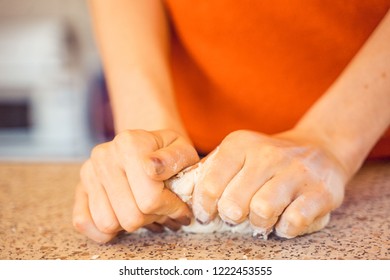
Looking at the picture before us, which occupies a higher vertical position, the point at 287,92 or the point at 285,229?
the point at 287,92

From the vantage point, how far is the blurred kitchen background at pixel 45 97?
2.24 meters

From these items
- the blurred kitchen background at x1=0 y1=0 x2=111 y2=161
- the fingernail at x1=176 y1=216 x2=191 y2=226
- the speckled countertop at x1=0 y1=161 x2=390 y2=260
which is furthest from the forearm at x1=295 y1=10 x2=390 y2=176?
the blurred kitchen background at x1=0 y1=0 x2=111 y2=161

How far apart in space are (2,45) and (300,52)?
191 cm

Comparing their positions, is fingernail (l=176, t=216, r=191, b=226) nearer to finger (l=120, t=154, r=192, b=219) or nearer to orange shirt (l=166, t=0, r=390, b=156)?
finger (l=120, t=154, r=192, b=219)

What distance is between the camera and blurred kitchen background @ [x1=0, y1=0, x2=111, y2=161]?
88.3 inches

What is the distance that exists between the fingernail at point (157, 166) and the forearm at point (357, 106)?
7.3 inches

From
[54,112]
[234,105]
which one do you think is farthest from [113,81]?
[54,112]

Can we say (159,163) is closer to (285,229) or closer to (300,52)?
(285,229)

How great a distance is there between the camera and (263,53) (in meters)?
0.71

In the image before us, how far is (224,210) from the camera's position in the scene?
17.1 inches

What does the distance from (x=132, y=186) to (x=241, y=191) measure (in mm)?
99

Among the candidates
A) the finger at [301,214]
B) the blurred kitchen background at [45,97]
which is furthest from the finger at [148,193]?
the blurred kitchen background at [45,97]

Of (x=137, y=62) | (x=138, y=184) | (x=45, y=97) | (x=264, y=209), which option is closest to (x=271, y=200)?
(x=264, y=209)
